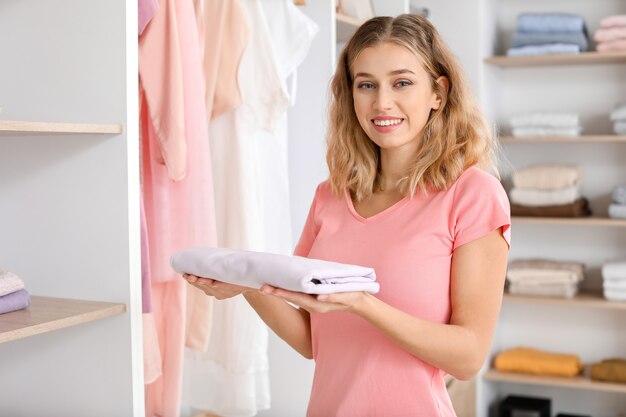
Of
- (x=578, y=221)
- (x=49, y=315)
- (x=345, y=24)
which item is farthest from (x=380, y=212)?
(x=578, y=221)

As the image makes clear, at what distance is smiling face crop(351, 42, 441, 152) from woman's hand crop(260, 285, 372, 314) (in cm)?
40

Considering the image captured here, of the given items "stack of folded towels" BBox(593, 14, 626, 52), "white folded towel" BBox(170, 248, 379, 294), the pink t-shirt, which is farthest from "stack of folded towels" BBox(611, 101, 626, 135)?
"white folded towel" BBox(170, 248, 379, 294)

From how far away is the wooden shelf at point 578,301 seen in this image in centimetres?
358

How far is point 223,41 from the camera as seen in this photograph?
A: 2.34m

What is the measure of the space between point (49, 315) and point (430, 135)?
833mm

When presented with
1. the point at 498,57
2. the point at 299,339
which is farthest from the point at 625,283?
the point at 299,339

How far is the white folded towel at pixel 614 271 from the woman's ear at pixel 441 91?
2.15 m

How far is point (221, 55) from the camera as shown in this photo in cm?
234

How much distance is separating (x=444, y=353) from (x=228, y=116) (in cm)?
111

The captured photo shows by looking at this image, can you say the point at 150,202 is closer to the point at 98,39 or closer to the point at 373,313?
the point at 98,39

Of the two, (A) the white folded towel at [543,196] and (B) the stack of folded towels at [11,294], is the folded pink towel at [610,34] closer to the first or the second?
(A) the white folded towel at [543,196]

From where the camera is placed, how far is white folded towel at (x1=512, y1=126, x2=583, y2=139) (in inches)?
144

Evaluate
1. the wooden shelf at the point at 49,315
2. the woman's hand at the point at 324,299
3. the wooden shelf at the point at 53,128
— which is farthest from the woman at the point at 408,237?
the wooden shelf at the point at 53,128

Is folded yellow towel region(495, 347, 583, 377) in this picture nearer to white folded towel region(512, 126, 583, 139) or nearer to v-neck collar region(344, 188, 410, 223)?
white folded towel region(512, 126, 583, 139)
